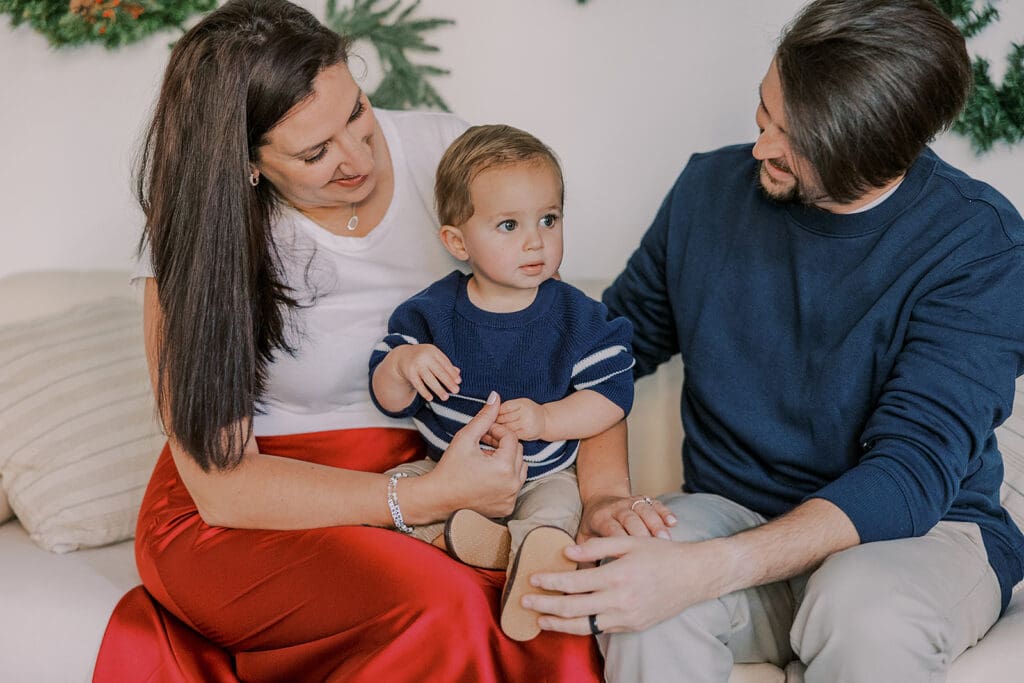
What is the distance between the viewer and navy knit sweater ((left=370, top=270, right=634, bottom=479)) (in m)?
1.59

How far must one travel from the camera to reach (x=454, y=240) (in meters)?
1.62

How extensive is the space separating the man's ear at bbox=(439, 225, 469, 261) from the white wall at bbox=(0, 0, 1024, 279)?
75cm

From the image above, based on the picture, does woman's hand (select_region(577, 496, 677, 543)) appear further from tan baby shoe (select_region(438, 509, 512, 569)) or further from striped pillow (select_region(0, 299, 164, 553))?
striped pillow (select_region(0, 299, 164, 553))

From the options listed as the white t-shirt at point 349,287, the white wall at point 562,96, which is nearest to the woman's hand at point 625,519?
the white t-shirt at point 349,287

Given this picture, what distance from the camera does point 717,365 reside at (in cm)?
170

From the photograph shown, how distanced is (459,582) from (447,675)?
0.12m

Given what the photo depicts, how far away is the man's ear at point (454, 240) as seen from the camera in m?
1.61

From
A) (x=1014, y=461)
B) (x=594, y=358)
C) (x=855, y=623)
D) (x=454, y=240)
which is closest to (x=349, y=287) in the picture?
(x=454, y=240)

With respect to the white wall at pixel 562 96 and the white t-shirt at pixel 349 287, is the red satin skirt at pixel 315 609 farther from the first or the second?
the white wall at pixel 562 96

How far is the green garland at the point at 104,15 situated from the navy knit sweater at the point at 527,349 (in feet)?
3.50

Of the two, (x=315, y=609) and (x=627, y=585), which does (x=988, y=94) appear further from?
(x=315, y=609)

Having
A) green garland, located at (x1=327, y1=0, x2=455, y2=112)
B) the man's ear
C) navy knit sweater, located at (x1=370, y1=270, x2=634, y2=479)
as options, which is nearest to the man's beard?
navy knit sweater, located at (x1=370, y1=270, x2=634, y2=479)

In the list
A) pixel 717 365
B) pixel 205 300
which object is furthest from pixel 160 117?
pixel 717 365

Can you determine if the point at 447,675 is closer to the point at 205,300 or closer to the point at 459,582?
the point at 459,582
